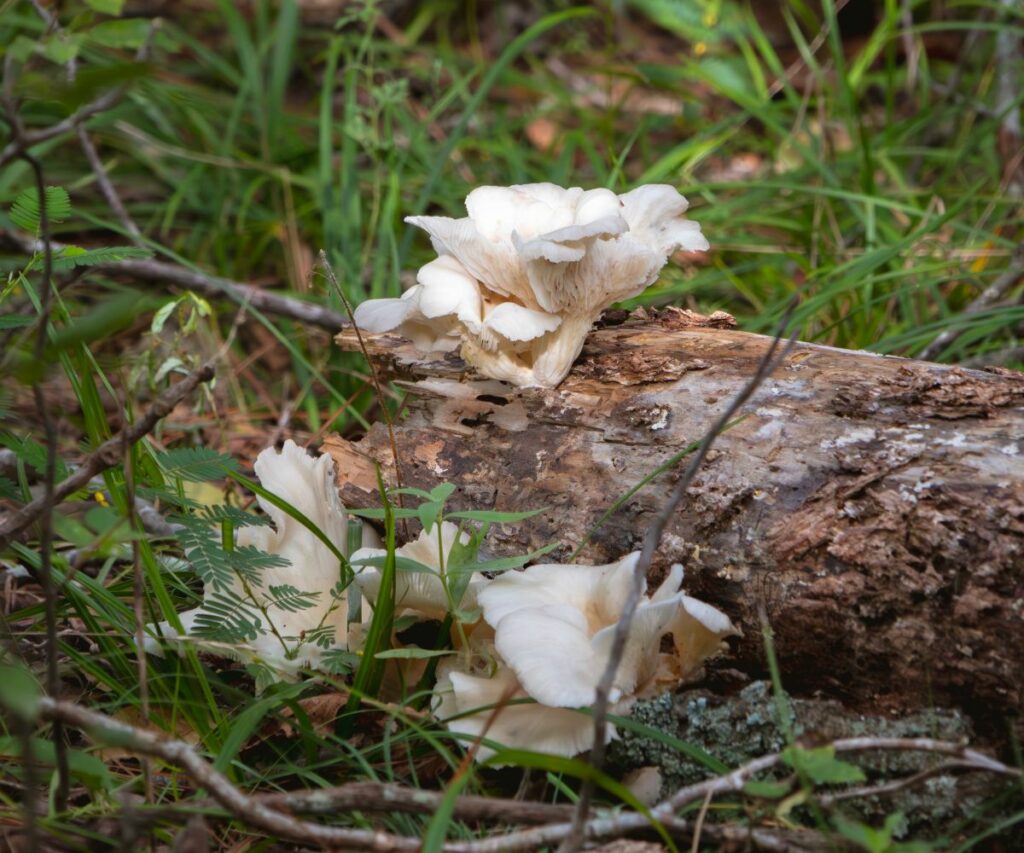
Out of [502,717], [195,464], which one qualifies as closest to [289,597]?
[195,464]

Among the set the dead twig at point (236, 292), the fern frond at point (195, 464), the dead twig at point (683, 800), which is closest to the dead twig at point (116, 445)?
the fern frond at point (195, 464)

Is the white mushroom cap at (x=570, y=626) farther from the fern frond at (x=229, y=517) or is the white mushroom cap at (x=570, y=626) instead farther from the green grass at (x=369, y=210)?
the fern frond at (x=229, y=517)

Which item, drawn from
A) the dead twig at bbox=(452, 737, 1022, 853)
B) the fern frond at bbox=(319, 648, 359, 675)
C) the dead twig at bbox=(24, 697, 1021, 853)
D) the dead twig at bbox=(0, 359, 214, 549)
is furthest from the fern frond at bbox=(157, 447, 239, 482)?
the dead twig at bbox=(452, 737, 1022, 853)

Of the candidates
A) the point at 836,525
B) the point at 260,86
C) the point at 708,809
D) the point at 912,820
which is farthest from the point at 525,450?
the point at 260,86

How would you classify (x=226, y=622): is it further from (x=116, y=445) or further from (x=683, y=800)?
(x=683, y=800)

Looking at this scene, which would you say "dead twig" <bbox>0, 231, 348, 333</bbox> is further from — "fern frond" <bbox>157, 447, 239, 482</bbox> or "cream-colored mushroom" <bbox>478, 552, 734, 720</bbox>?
"cream-colored mushroom" <bbox>478, 552, 734, 720</bbox>

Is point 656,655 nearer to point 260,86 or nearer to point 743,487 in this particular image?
point 743,487
